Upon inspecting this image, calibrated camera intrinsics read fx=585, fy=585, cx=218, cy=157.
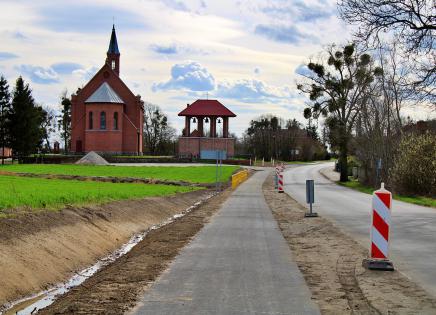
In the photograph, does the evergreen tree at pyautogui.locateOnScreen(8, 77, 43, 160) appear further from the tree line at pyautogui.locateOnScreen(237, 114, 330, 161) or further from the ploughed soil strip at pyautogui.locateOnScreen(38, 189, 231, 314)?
the ploughed soil strip at pyautogui.locateOnScreen(38, 189, 231, 314)

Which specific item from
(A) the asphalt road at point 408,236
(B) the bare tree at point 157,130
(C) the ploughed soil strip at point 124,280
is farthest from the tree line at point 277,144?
(C) the ploughed soil strip at point 124,280

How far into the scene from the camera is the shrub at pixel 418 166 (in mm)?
33594

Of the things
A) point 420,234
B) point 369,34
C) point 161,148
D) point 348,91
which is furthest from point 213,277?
point 161,148

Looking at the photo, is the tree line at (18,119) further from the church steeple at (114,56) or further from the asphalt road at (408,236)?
the asphalt road at (408,236)

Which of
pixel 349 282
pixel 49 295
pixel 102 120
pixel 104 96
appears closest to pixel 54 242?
pixel 49 295

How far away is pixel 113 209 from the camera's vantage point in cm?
1811

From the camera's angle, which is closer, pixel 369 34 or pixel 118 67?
pixel 369 34

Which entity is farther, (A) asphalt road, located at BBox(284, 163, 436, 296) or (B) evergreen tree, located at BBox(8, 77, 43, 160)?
(B) evergreen tree, located at BBox(8, 77, 43, 160)

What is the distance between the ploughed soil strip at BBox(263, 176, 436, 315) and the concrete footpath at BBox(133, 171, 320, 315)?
0.23 m

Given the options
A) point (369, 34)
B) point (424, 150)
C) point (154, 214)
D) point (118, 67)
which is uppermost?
point (118, 67)

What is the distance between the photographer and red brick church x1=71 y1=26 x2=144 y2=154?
3743 inches

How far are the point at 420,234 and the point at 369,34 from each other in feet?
40.9

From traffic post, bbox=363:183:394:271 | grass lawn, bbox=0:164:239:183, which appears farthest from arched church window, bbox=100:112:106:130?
traffic post, bbox=363:183:394:271

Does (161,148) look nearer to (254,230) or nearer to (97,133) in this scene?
(97,133)
